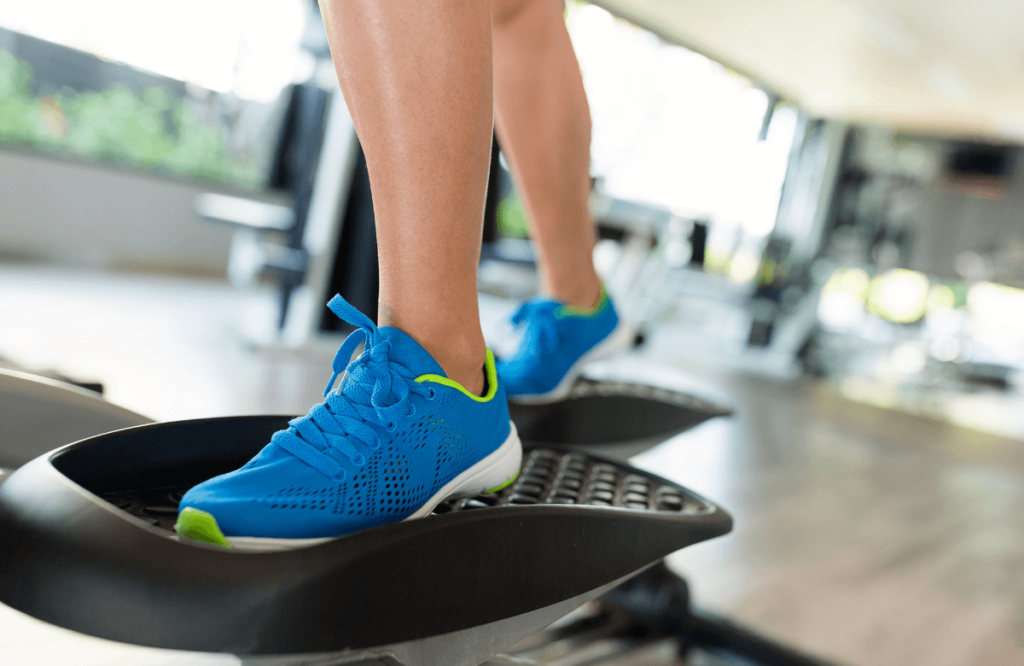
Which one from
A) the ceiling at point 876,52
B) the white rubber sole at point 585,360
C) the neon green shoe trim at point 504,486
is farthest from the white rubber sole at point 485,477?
the ceiling at point 876,52

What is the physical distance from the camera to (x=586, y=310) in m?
0.96

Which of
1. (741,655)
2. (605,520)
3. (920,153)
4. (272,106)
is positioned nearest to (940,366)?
(920,153)

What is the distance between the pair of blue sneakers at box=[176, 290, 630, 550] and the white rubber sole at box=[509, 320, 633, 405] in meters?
0.25

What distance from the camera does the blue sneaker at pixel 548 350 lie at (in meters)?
0.88

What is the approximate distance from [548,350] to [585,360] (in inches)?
3.4

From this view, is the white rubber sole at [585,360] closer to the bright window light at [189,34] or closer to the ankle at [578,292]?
the ankle at [578,292]

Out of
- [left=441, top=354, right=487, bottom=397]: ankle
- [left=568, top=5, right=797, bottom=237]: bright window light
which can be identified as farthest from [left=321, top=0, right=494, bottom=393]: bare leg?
[left=568, top=5, right=797, bottom=237]: bright window light

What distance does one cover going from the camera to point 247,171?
18.3 ft

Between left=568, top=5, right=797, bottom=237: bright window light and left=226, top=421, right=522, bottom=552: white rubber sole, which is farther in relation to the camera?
left=568, top=5, right=797, bottom=237: bright window light

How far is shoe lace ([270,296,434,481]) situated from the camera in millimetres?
463

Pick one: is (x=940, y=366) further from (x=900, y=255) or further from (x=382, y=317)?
(x=382, y=317)

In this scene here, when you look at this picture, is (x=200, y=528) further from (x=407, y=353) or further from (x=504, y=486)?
(x=504, y=486)

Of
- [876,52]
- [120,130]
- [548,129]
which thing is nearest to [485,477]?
[548,129]

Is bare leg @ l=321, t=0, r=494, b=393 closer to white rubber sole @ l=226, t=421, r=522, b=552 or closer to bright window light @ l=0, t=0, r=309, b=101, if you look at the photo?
white rubber sole @ l=226, t=421, r=522, b=552
